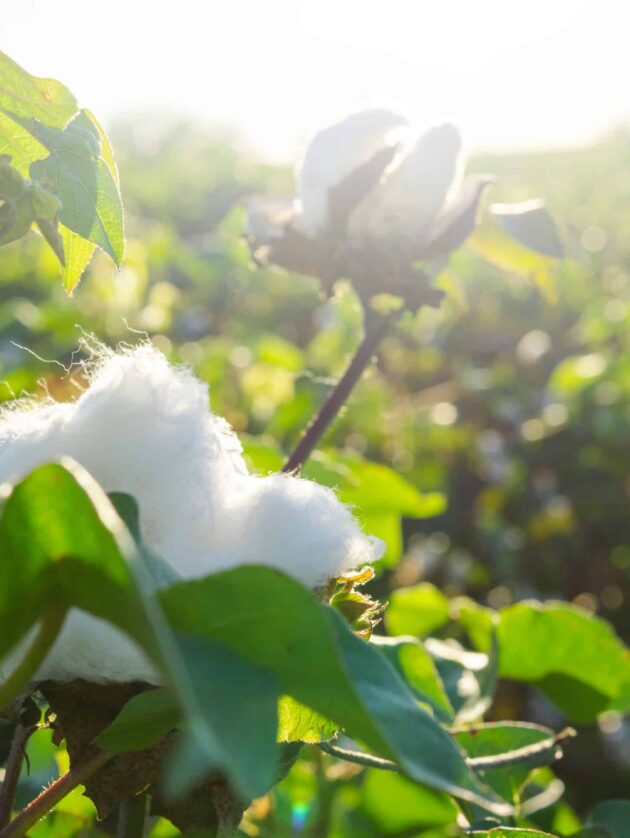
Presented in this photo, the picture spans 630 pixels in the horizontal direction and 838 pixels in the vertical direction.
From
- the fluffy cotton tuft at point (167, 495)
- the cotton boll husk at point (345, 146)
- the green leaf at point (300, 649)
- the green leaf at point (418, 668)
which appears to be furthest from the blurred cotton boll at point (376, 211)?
the green leaf at point (300, 649)

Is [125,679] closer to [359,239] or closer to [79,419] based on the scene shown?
[79,419]

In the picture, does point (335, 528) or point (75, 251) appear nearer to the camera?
point (335, 528)

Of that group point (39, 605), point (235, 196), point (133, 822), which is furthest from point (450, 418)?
point (235, 196)

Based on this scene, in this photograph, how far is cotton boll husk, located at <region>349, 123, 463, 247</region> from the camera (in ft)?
2.58

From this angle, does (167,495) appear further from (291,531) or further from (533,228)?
(533,228)

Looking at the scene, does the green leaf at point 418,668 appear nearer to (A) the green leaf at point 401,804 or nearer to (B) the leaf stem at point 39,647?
(A) the green leaf at point 401,804

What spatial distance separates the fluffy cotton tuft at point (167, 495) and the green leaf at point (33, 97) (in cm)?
17

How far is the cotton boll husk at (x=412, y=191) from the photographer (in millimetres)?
786

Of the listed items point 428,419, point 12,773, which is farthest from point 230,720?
point 428,419

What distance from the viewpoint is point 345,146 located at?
30.6 inches

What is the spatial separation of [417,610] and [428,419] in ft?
3.65

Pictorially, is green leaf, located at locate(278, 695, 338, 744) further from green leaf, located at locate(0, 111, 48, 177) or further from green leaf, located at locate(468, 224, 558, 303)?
green leaf, located at locate(468, 224, 558, 303)

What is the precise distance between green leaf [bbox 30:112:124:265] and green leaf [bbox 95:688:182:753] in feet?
0.74

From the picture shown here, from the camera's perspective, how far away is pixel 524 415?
253 cm
